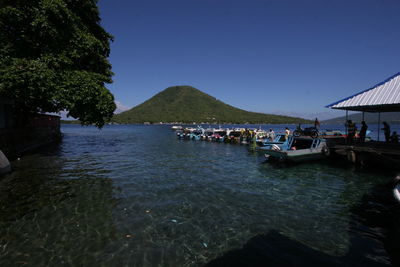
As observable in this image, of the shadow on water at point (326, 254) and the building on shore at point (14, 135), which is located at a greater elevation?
the building on shore at point (14, 135)

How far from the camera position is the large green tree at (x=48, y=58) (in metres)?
15.4

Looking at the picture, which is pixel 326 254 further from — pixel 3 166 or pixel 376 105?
pixel 3 166

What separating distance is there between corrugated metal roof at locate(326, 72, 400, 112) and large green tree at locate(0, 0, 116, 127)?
21227 millimetres

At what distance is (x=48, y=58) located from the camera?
1678 centimetres

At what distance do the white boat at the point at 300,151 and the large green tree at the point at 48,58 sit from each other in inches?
624

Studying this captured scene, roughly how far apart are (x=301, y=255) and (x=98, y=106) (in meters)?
18.3

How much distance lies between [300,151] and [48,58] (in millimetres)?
22561

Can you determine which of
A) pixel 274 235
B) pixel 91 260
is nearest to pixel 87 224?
pixel 91 260

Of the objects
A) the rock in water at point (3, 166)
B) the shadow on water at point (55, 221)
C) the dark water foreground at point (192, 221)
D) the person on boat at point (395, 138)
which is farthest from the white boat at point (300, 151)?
the rock in water at point (3, 166)

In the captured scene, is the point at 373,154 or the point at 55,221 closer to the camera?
the point at 55,221

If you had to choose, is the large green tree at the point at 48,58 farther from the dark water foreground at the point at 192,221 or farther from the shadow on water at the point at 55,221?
the shadow on water at the point at 55,221

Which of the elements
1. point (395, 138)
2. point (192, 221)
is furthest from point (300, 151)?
point (192, 221)

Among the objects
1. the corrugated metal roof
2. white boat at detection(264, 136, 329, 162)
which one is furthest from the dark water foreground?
the corrugated metal roof

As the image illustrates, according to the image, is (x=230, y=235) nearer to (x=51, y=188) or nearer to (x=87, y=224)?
(x=87, y=224)
